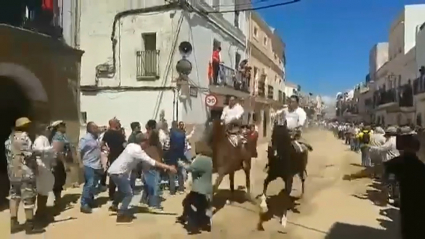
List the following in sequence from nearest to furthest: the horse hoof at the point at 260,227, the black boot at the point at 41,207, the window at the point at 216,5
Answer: the black boot at the point at 41,207
the horse hoof at the point at 260,227
the window at the point at 216,5

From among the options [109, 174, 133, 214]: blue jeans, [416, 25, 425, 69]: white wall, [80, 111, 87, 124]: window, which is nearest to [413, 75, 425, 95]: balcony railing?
[416, 25, 425, 69]: white wall

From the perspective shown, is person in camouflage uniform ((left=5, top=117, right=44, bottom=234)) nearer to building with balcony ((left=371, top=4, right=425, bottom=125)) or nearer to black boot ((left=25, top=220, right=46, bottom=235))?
black boot ((left=25, top=220, right=46, bottom=235))

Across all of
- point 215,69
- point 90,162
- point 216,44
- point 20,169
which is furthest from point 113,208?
point 216,44

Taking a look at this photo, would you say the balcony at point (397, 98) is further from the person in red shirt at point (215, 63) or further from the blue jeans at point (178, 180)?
the blue jeans at point (178, 180)

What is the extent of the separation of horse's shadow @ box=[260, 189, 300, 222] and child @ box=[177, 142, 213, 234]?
0.78 metres

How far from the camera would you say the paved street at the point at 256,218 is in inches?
170

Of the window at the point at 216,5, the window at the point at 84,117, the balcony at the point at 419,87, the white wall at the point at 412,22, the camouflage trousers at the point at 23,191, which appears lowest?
the camouflage trousers at the point at 23,191

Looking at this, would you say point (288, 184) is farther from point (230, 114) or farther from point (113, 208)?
point (113, 208)

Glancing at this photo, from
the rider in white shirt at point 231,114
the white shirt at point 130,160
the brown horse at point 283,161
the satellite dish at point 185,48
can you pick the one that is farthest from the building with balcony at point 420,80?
the white shirt at point 130,160

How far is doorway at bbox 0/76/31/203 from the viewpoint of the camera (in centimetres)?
386

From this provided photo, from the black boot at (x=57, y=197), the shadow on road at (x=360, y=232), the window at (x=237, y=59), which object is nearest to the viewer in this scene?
the shadow on road at (x=360, y=232)

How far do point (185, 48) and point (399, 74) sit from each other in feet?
8.57

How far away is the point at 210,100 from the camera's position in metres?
5.28

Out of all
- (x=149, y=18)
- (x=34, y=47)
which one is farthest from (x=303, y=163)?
(x=34, y=47)
